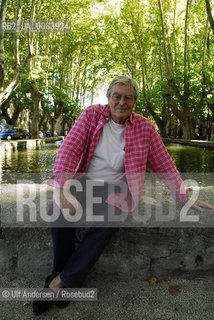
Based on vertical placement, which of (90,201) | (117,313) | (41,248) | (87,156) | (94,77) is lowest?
(117,313)

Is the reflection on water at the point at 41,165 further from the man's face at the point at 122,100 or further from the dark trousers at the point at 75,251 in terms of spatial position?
the dark trousers at the point at 75,251

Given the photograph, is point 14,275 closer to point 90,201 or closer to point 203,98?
point 90,201

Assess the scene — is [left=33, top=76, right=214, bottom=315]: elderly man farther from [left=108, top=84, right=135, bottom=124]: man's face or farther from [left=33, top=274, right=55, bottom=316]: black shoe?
[left=33, top=274, right=55, bottom=316]: black shoe

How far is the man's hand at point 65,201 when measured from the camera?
94.7 inches

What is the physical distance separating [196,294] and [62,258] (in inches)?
40.2

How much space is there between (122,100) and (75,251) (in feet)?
4.09

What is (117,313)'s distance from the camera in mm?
2256


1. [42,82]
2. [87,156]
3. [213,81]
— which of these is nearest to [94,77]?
[42,82]

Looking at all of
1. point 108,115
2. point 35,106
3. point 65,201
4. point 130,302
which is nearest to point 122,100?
point 108,115

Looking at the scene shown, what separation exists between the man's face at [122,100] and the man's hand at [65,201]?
804mm

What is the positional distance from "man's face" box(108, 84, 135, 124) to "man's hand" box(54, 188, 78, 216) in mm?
804

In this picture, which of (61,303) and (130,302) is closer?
(61,303)

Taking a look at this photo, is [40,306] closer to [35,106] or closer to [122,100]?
[122,100]

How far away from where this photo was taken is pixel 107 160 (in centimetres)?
278
